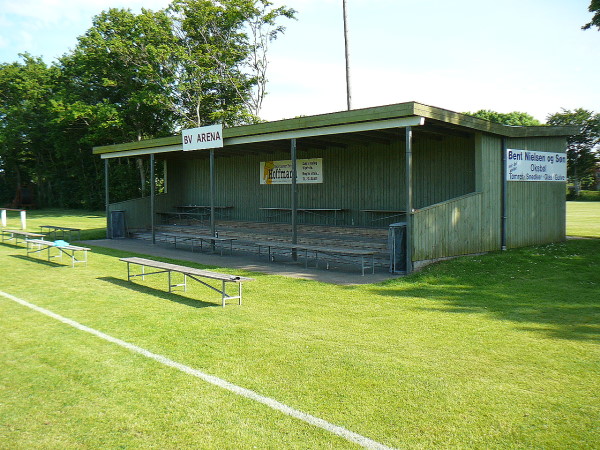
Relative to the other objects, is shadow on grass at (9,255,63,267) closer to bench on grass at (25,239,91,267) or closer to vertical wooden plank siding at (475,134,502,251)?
bench on grass at (25,239,91,267)

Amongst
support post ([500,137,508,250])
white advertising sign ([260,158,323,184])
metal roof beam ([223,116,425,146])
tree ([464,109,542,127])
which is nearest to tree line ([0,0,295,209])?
white advertising sign ([260,158,323,184])

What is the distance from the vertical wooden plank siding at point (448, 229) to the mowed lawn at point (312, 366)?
1.36 metres

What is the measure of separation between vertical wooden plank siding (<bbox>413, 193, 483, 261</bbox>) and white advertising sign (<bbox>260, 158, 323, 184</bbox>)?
549 cm

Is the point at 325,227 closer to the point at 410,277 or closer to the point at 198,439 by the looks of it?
the point at 410,277

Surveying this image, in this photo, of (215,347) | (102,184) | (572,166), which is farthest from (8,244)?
(572,166)

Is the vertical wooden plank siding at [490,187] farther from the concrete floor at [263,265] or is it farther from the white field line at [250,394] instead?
the white field line at [250,394]

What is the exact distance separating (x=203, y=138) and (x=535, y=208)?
8962 millimetres

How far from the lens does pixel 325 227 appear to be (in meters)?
14.8

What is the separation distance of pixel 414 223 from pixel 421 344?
443cm

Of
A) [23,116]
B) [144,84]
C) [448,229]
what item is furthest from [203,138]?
[23,116]

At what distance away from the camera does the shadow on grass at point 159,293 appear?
7.49m

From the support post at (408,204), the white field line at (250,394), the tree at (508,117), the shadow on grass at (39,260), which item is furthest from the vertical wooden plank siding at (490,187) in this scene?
the tree at (508,117)

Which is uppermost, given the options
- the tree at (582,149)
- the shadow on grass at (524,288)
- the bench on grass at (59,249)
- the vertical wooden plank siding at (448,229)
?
the tree at (582,149)

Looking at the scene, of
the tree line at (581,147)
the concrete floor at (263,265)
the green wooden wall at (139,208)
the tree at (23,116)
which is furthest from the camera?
the tree line at (581,147)
